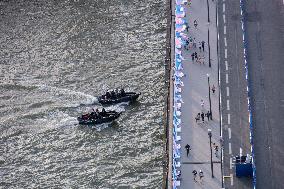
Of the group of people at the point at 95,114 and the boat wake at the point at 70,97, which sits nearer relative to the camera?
the group of people at the point at 95,114

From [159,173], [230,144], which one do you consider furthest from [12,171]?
[230,144]

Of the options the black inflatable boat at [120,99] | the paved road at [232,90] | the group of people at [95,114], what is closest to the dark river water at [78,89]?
the black inflatable boat at [120,99]

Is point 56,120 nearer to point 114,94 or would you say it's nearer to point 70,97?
point 70,97

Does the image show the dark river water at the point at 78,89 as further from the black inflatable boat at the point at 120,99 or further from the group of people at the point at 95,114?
the group of people at the point at 95,114

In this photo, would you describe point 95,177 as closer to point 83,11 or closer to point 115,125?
point 115,125

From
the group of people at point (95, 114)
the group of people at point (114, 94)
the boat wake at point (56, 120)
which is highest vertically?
the group of people at point (114, 94)

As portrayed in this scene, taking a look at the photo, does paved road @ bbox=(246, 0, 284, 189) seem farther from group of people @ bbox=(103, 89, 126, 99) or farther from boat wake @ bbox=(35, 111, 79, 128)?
boat wake @ bbox=(35, 111, 79, 128)
